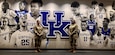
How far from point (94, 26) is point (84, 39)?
0.89 m

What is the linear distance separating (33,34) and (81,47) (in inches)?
104

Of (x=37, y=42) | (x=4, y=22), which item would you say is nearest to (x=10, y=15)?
(x=4, y=22)

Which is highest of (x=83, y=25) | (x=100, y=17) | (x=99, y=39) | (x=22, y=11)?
(x=22, y=11)

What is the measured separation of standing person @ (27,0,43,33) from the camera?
1171 cm

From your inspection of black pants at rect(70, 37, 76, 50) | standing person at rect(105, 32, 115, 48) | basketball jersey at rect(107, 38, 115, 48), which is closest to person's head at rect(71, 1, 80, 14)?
black pants at rect(70, 37, 76, 50)

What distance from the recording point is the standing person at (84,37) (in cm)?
1184

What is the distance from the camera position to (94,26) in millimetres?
11930

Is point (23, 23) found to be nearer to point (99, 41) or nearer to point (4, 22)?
point (4, 22)

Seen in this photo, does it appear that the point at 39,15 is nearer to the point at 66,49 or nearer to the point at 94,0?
the point at 66,49

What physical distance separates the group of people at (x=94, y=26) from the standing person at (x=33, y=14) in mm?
1809

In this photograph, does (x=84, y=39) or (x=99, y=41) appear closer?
(x=84, y=39)

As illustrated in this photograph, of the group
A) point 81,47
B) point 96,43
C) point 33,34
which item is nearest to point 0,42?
point 33,34

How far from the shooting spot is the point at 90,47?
11.9 meters

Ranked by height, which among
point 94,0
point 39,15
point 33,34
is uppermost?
point 94,0
